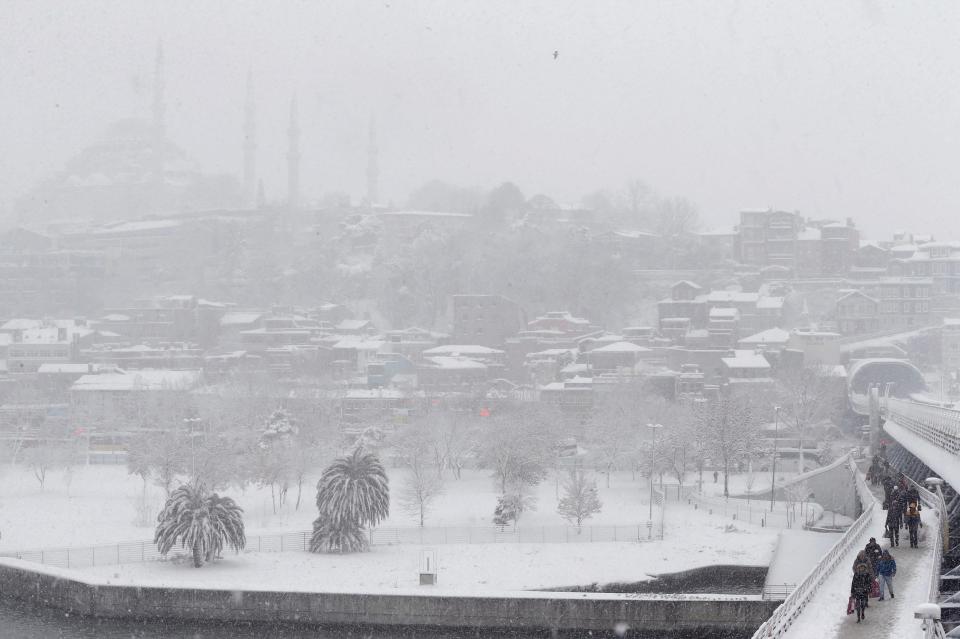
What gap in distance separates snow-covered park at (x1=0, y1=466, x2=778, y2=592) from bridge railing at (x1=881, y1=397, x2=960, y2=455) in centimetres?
414

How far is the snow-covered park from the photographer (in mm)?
20328

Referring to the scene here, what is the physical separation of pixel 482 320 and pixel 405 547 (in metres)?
30.1

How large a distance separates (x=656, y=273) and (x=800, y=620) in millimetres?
53941

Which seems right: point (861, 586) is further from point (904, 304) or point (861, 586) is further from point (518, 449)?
point (904, 304)

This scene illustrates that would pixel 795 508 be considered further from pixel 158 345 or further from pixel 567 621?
pixel 158 345

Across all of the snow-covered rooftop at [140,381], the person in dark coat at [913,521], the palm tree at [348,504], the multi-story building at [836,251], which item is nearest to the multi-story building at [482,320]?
the snow-covered rooftop at [140,381]

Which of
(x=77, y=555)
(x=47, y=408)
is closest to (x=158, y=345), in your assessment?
(x=47, y=408)

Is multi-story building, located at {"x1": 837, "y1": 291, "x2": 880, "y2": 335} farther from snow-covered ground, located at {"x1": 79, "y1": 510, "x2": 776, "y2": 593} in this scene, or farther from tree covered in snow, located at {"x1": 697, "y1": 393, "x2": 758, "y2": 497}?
snow-covered ground, located at {"x1": 79, "y1": 510, "x2": 776, "y2": 593}

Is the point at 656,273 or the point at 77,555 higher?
the point at 656,273

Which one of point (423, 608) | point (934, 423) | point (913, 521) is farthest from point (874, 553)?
point (423, 608)

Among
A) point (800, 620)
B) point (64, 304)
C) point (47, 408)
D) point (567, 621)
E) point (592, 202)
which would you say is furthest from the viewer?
point (592, 202)

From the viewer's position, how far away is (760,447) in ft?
Result: 111

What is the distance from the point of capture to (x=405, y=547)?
23141mm

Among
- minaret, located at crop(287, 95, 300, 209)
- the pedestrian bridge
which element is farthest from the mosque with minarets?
the pedestrian bridge
